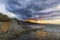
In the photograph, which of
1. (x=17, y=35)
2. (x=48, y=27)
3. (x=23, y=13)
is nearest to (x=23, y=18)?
(x=23, y=13)

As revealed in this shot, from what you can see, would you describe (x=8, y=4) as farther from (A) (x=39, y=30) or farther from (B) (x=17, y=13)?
(A) (x=39, y=30)

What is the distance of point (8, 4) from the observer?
193cm

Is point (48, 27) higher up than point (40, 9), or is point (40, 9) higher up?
point (40, 9)

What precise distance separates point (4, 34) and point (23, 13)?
396mm

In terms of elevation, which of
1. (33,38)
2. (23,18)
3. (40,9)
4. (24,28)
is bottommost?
A: (33,38)

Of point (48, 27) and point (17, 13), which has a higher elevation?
point (17, 13)

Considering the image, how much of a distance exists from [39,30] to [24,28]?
212 mm

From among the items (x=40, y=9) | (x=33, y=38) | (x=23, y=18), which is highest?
(x=40, y=9)

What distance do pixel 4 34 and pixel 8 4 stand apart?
431 mm

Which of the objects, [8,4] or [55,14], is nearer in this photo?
[55,14]

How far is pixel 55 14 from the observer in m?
1.81

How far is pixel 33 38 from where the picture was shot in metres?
1.83

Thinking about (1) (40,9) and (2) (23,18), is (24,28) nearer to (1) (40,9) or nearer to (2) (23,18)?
(2) (23,18)

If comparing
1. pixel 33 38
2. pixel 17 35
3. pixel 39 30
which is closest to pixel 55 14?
pixel 39 30
